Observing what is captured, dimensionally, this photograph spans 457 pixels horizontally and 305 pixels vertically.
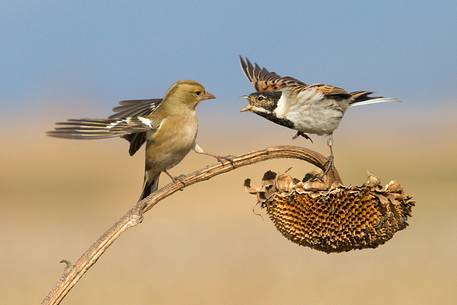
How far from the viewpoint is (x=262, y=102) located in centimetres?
776

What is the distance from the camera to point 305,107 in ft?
26.1

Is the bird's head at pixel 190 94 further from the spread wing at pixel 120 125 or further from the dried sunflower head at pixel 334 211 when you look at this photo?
the dried sunflower head at pixel 334 211

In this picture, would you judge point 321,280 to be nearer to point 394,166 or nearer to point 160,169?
point 160,169

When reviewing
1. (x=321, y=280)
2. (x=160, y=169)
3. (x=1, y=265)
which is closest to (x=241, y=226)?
(x=1, y=265)

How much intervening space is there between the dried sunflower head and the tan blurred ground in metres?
10.3

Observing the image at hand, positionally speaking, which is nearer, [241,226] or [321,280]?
[321,280]

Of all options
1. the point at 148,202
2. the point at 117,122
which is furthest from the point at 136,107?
the point at 148,202

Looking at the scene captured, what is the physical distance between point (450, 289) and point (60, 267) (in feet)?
26.2

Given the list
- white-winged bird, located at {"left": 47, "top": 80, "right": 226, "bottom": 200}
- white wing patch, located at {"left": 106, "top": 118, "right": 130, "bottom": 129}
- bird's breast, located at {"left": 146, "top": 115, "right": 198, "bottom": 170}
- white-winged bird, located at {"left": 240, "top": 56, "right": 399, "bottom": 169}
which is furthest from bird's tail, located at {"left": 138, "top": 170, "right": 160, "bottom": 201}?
white wing patch, located at {"left": 106, "top": 118, "right": 130, "bottom": 129}

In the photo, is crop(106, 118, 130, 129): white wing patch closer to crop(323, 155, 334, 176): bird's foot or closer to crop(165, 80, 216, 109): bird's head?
crop(165, 80, 216, 109): bird's head

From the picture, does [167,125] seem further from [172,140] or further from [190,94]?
[190,94]

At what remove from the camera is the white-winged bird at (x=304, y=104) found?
25.4 feet

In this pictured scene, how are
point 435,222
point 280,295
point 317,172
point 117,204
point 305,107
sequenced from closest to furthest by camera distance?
point 317,172 < point 305,107 < point 280,295 < point 435,222 < point 117,204

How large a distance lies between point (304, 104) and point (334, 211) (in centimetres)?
235
